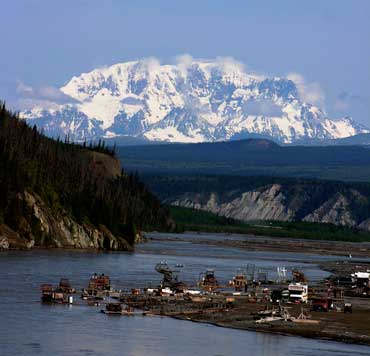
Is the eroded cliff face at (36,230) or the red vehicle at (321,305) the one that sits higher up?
the eroded cliff face at (36,230)

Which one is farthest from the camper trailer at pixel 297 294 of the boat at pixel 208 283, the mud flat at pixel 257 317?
the boat at pixel 208 283

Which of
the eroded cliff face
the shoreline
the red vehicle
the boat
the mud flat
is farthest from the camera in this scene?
the eroded cliff face

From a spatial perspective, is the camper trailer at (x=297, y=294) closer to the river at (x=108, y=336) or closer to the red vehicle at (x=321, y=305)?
the red vehicle at (x=321, y=305)

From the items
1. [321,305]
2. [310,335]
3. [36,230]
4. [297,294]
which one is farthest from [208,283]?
[36,230]

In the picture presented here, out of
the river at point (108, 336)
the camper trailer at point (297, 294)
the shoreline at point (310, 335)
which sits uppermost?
the camper trailer at point (297, 294)

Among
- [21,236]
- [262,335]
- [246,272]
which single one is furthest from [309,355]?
[21,236]

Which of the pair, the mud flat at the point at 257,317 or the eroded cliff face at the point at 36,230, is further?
the eroded cliff face at the point at 36,230

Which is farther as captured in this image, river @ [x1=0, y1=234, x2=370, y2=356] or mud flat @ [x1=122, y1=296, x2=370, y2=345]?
mud flat @ [x1=122, y1=296, x2=370, y2=345]

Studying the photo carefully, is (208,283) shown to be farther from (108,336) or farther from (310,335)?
(108,336)

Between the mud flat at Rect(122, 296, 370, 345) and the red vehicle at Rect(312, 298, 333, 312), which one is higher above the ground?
the red vehicle at Rect(312, 298, 333, 312)

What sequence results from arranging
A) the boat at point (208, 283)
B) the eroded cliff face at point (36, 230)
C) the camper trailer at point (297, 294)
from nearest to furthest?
the camper trailer at point (297, 294), the boat at point (208, 283), the eroded cliff face at point (36, 230)

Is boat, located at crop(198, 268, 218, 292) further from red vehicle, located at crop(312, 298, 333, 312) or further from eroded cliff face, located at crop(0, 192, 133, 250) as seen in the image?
eroded cliff face, located at crop(0, 192, 133, 250)

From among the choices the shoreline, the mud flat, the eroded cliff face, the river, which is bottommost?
the river

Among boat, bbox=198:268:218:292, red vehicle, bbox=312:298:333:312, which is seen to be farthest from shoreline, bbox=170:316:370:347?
boat, bbox=198:268:218:292
